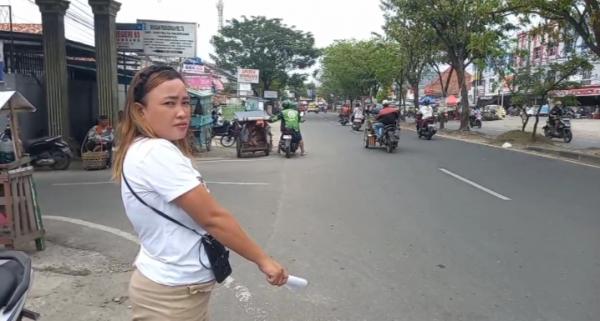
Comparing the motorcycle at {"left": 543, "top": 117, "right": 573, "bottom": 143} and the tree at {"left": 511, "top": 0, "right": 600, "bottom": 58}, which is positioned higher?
the tree at {"left": 511, "top": 0, "right": 600, "bottom": 58}

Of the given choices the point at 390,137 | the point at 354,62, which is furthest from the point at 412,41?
the point at 354,62

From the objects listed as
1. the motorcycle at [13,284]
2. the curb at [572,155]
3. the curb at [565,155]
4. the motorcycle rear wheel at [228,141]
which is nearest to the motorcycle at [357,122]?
the motorcycle rear wheel at [228,141]

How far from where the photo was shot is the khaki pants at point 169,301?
1.92m

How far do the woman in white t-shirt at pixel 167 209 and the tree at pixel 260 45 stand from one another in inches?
2007

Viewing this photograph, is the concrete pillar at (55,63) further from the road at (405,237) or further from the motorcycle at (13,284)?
the motorcycle at (13,284)

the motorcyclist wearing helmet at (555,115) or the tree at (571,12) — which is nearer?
the tree at (571,12)

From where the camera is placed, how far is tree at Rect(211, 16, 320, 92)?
2036 inches

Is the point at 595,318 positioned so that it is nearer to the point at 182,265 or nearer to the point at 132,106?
the point at 182,265

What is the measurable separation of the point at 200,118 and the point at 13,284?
47.2 feet

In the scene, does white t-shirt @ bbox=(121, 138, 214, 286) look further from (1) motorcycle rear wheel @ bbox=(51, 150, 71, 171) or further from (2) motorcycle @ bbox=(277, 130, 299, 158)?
(2) motorcycle @ bbox=(277, 130, 299, 158)

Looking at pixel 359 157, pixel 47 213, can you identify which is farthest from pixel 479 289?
pixel 359 157

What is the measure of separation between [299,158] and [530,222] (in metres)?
8.56

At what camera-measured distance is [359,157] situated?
46.7ft

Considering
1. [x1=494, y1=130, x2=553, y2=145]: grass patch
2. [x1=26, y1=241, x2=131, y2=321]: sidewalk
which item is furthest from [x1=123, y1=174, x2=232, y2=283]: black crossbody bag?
[x1=494, y1=130, x2=553, y2=145]: grass patch
